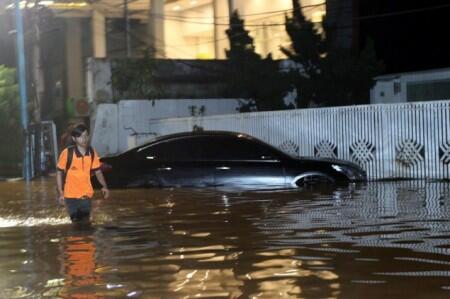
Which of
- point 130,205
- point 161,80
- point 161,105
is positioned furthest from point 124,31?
point 130,205

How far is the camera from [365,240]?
794 cm

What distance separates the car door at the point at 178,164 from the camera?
1329cm

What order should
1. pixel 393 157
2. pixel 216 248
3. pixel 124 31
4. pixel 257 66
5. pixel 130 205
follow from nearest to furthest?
pixel 216 248 → pixel 130 205 → pixel 393 157 → pixel 257 66 → pixel 124 31

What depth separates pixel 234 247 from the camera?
7.71 meters

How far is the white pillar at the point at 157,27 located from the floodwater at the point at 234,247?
20946mm

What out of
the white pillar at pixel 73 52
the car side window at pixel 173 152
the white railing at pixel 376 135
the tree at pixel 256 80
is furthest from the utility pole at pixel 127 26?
the car side window at pixel 173 152

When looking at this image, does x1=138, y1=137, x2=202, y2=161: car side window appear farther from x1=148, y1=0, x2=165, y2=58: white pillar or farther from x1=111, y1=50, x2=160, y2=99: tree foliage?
x1=148, y1=0, x2=165, y2=58: white pillar

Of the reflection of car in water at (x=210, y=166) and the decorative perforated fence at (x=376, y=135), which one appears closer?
the reflection of car in water at (x=210, y=166)

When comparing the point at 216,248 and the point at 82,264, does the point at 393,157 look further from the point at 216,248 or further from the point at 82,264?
the point at 82,264

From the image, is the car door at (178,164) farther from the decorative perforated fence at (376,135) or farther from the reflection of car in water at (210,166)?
the decorative perforated fence at (376,135)

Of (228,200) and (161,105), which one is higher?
(161,105)

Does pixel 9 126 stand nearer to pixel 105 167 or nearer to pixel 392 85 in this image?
pixel 105 167

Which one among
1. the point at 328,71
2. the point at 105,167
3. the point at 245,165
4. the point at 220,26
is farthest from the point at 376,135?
the point at 220,26

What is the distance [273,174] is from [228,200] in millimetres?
1655
